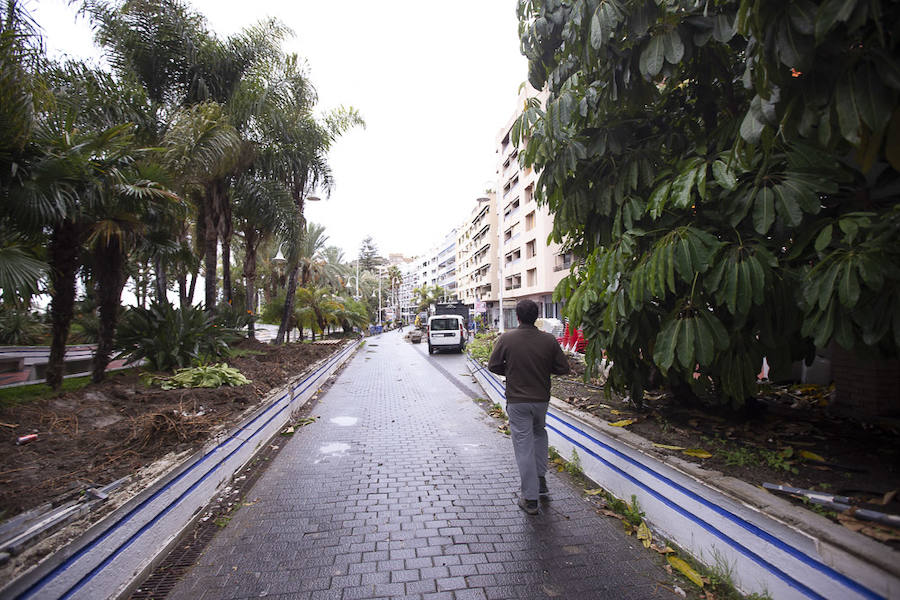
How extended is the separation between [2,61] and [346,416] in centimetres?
618

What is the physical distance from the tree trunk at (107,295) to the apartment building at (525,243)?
20.8 metres

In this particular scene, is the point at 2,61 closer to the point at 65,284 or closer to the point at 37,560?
the point at 65,284

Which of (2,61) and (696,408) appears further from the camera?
(696,408)

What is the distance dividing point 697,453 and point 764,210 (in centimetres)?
201

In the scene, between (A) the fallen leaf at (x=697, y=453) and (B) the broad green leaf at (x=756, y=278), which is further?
(A) the fallen leaf at (x=697, y=453)

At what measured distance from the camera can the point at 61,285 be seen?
19.1 feet

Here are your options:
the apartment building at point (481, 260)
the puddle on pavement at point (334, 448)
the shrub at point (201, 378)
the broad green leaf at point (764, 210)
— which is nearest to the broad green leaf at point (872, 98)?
the broad green leaf at point (764, 210)

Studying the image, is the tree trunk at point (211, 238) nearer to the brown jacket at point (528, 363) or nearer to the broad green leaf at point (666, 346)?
the brown jacket at point (528, 363)

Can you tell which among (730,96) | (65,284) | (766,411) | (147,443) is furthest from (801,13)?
(65,284)

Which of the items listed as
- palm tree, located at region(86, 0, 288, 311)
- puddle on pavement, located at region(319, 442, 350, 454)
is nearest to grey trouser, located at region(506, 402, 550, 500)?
puddle on pavement, located at region(319, 442, 350, 454)

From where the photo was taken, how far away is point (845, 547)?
6.65 feet

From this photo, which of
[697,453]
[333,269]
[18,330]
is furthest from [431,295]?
[697,453]

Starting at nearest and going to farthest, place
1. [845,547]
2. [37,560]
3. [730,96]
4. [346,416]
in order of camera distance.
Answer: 1. [845,547]
2. [37,560]
3. [730,96]
4. [346,416]

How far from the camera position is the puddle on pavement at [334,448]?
5551 mm
